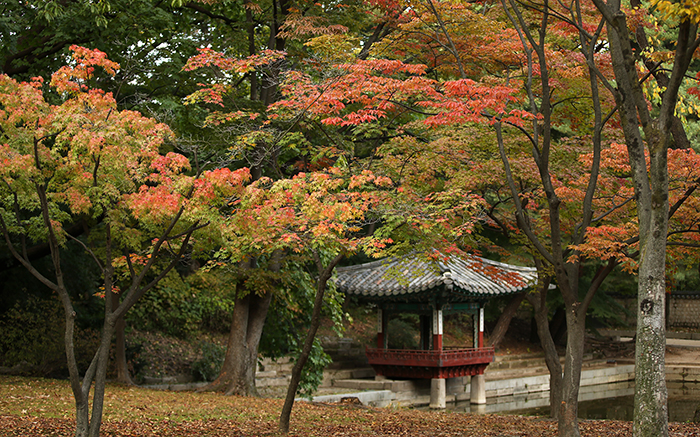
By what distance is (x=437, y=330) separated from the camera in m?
17.5

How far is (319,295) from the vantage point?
8.57 meters

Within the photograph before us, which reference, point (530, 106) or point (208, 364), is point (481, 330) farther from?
point (530, 106)

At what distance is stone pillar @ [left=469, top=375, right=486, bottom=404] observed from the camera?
1833 centimetres

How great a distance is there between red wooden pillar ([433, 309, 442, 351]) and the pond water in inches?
78.4

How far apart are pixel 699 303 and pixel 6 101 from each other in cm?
3558

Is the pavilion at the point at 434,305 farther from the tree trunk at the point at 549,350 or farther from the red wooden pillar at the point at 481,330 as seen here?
the tree trunk at the point at 549,350

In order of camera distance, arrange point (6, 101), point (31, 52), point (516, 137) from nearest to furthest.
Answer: point (6, 101)
point (516, 137)
point (31, 52)

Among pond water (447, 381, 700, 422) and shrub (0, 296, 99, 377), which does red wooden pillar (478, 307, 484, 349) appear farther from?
shrub (0, 296, 99, 377)

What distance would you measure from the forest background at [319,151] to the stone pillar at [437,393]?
14.2ft

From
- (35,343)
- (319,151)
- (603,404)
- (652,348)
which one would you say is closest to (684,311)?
(603,404)

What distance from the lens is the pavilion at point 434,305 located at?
17047mm

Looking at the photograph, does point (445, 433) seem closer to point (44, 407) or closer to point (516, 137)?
point (516, 137)

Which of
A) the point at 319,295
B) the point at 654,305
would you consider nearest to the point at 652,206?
the point at 654,305

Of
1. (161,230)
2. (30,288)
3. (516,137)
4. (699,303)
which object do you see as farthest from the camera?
(699,303)
